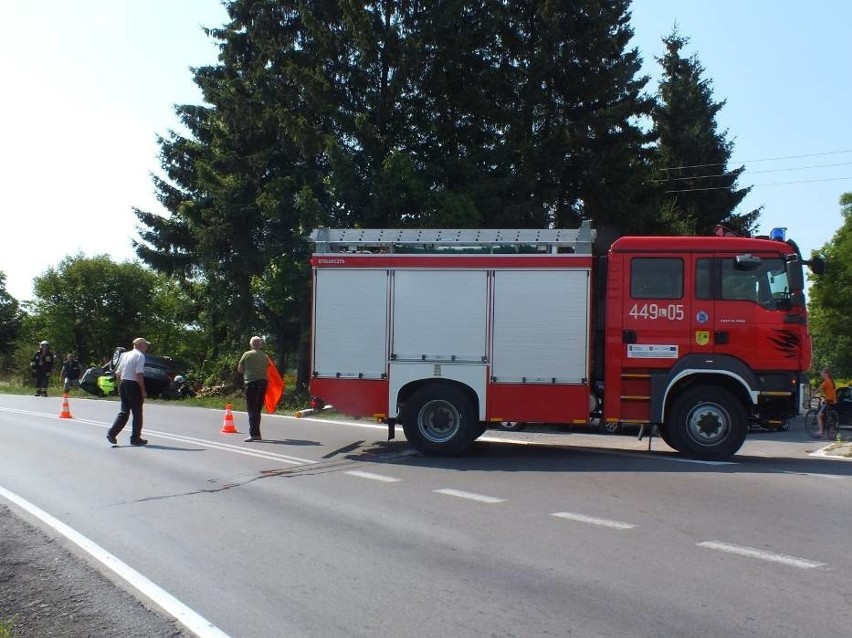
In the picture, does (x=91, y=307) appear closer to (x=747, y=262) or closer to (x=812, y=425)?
(x=812, y=425)

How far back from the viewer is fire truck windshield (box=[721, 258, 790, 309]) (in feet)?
37.9

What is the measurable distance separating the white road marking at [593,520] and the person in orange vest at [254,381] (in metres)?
7.39

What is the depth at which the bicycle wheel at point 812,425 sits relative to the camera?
1845 centimetres

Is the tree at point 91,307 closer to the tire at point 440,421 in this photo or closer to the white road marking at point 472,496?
the tire at point 440,421

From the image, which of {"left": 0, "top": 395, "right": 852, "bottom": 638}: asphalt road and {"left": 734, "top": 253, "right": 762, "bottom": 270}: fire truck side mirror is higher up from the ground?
{"left": 734, "top": 253, "right": 762, "bottom": 270}: fire truck side mirror

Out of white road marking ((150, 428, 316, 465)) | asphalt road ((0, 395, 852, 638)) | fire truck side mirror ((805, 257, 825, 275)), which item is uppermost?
fire truck side mirror ((805, 257, 825, 275))

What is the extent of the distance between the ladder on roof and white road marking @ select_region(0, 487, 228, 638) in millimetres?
5730

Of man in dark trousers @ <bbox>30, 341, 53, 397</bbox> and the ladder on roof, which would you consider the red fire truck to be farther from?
man in dark trousers @ <bbox>30, 341, 53, 397</bbox>

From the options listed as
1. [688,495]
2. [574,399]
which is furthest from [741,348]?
[688,495]

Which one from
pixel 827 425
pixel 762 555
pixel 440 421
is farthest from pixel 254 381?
pixel 827 425

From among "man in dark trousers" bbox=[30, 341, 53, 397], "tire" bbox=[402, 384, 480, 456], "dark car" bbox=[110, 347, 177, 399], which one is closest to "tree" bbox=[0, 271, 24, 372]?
"man in dark trousers" bbox=[30, 341, 53, 397]

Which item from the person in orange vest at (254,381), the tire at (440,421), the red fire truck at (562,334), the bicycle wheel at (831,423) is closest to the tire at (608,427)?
the red fire truck at (562,334)

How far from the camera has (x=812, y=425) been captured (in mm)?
19469

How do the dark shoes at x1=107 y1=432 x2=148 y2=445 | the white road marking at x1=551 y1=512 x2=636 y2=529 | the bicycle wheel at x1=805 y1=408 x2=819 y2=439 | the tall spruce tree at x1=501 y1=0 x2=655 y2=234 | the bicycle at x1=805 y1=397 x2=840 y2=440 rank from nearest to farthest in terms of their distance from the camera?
the white road marking at x1=551 y1=512 x2=636 y2=529 → the dark shoes at x1=107 y1=432 x2=148 y2=445 → the bicycle at x1=805 y1=397 x2=840 y2=440 → the bicycle wheel at x1=805 y1=408 x2=819 y2=439 → the tall spruce tree at x1=501 y1=0 x2=655 y2=234
